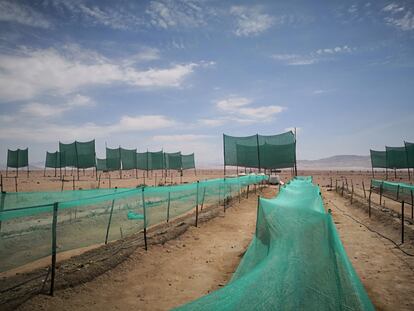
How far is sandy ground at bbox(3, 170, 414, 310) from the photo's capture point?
4.69 m

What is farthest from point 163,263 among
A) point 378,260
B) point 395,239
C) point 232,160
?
point 232,160

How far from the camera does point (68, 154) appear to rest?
3706cm

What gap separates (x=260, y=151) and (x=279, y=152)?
5.76ft

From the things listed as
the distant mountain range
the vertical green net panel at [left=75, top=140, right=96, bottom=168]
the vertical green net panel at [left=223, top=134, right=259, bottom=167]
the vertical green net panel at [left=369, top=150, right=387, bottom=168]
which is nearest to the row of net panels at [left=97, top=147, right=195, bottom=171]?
the vertical green net panel at [left=75, top=140, right=96, bottom=168]

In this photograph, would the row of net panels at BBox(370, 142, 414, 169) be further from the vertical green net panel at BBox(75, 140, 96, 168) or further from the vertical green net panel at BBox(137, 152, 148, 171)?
the vertical green net panel at BBox(75, 140, 96, 168)

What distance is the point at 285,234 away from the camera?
4676 millimetres

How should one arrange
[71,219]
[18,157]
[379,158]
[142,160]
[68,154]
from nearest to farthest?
[71,219], [68,154], [379,158], [18,157], [142,160]

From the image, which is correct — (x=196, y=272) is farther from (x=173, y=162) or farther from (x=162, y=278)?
(x=173, y=162)

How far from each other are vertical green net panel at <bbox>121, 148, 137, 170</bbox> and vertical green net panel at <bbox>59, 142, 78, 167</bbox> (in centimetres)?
634

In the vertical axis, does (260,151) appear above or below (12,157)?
below

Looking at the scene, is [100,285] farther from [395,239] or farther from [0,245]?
[395,239]

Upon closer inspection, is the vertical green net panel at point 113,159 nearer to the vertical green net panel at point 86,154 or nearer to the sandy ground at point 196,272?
the vertical green net panel at point 86,154

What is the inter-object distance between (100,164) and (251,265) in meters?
47.1

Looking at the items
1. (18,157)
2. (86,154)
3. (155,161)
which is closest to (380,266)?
(86,154)
